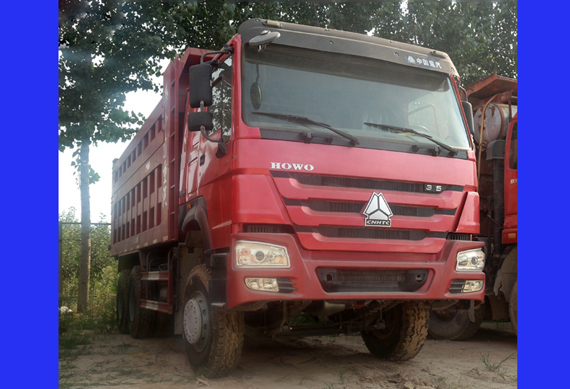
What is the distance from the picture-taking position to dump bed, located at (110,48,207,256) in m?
6.09

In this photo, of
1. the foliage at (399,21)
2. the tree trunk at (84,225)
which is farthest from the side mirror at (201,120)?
the foliage at (399,21)

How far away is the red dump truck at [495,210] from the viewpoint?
6.75 meters

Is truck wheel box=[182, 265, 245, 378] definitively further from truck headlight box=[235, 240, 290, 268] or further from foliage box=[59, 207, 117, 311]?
foliage box=[59, 207, 117, 311]

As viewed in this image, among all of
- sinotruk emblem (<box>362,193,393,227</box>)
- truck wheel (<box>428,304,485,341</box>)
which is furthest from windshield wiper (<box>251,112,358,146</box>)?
truck wheel (<box>428,304,485,341</box>)

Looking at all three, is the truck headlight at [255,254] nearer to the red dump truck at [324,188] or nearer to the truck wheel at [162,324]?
the red dump truck at [324,188]

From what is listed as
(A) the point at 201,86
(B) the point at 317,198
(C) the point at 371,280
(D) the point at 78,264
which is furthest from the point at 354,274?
(D) the point at 78,264

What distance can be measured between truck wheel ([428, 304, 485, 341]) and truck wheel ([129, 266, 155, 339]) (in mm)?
3959

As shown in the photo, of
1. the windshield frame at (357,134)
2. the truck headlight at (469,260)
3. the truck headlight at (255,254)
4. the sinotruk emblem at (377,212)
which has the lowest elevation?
the truck headlight at (469,260)

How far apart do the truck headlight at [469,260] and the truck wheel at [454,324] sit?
2472 mm

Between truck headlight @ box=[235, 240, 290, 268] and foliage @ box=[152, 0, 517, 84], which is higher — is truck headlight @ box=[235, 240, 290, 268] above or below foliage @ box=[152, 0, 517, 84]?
below

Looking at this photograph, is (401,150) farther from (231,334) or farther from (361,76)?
(231,334)

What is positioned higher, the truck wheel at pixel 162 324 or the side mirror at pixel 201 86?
the side mirror at pixel 201 86

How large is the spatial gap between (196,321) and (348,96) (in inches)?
92.0

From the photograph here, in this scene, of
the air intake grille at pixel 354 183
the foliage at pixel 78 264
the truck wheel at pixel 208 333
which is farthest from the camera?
the foliage at pixel 78 264
